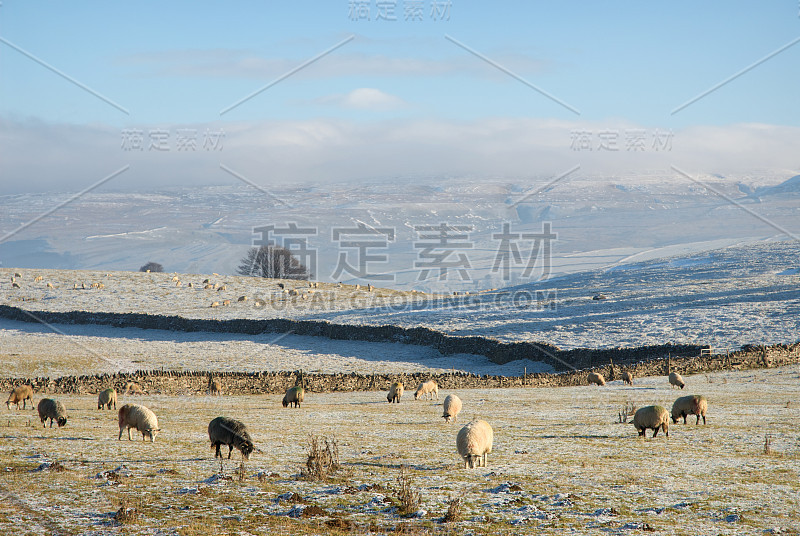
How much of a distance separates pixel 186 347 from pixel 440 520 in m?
44.6

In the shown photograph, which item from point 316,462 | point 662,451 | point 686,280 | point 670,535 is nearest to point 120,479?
point 316,462

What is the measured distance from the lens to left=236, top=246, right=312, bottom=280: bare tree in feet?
389

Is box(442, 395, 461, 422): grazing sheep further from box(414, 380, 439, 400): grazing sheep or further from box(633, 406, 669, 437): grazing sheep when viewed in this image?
box(414, 380, 439, 400): grazing sheep

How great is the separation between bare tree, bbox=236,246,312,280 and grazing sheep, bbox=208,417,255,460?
102686 millimetres

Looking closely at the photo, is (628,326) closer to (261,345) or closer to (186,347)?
(261,345)

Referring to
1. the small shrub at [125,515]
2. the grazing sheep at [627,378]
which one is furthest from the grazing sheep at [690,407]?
the small shrub at [125,515]

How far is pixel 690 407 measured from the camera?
21.1 m

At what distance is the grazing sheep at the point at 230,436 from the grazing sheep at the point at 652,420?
37.1 feet

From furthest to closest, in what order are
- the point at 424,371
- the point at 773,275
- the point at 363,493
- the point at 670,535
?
the point at 773,275, the point at 424,371, the point at 363,493, the point at 670,535

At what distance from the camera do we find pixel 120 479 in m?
13.2

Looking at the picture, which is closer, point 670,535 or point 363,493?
point 670,535

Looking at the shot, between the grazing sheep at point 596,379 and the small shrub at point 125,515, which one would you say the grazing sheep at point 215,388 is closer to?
the grazing sheep at point 596,379

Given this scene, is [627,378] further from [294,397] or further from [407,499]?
[407,499]

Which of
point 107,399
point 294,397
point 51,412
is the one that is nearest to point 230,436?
point 51,412
